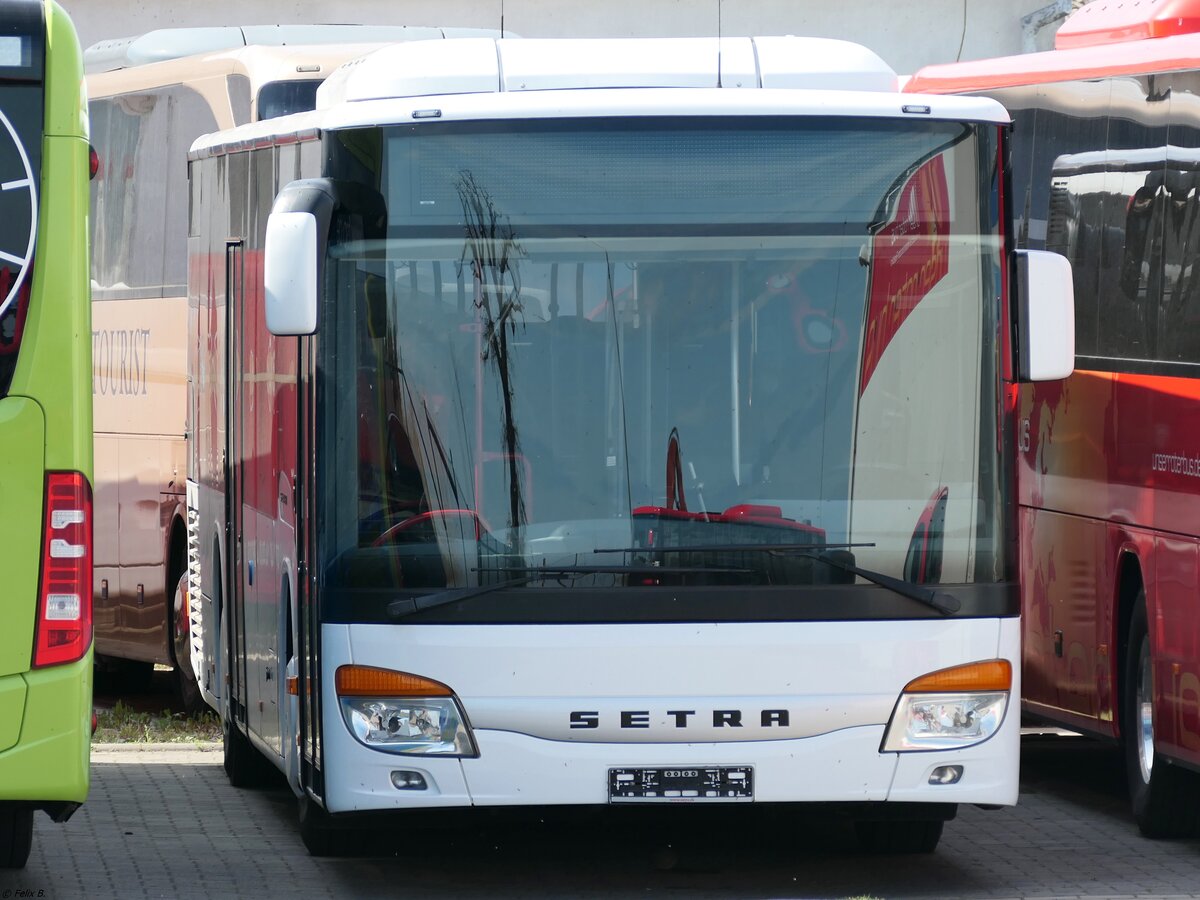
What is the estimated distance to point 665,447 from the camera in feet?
25.7

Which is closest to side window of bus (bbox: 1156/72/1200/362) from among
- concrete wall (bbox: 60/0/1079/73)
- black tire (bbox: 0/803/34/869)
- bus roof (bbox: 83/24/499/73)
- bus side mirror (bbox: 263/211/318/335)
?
bus side mirror (bbox: 263/211/318/335)

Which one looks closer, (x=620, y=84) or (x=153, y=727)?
(x=620, y=84)

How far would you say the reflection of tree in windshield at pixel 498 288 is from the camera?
782 cm

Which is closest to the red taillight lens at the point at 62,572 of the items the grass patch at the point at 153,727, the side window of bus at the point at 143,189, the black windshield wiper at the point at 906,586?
the black windshield wiper at the point at 906,586

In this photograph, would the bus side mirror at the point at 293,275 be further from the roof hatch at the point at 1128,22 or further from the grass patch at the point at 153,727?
the grass patch at the point at 153,727

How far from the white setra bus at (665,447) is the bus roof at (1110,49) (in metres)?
2.42

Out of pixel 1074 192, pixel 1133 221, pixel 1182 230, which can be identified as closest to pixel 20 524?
pixel 1182 230

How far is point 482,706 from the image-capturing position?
7.77m

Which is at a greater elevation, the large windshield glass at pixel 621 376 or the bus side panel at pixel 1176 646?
the large windshield glass at pixel 621 376

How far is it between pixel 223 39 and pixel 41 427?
8.96 metres

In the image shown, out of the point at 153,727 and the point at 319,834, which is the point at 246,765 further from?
the point at 153,727

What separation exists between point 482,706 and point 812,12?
1943 cm

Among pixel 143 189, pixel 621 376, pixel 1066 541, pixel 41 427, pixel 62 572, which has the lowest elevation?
pixel 1066 541

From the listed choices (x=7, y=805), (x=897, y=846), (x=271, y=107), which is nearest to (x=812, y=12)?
(x=271, y=107)
